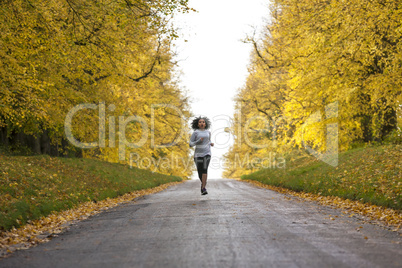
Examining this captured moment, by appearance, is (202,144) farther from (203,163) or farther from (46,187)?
(46,187)

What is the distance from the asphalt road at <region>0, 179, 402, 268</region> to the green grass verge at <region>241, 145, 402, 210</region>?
3.27 metres

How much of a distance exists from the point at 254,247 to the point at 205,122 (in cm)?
809

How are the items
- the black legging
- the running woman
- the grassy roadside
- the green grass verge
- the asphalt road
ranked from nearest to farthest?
1. the asphalt road
2. the grassy roadside
3. the green grass verge
4. the running woman
5. the black legging

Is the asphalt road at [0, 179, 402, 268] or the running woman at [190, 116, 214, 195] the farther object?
the running woman at [190, 116, 214, 195]

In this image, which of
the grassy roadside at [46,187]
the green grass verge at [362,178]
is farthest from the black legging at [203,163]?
the green grass verge at [362,178]

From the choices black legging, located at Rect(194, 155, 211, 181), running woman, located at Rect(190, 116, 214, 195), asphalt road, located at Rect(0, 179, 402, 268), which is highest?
running woman, located at Rect(190, 116, 214, 195)

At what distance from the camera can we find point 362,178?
1376cm

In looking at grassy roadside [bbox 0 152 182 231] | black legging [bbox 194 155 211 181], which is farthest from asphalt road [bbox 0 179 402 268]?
black legging [bbox 194 155 211 181]

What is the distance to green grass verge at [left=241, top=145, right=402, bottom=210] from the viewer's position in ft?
36.4

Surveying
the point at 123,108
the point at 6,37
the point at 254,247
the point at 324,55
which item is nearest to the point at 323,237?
the point at 254,247

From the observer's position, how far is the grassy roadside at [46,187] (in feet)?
30.2

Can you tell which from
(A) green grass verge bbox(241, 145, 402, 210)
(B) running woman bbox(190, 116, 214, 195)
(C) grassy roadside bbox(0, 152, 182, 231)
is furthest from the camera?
(B) running woman bbox(190, 116, 214, 195)

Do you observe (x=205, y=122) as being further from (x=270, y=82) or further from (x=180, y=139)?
(x=180, y=139)

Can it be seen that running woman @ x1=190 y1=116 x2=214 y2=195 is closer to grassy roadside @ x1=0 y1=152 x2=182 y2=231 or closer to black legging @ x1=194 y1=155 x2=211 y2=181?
black legging @ x1=194 y1=155 x2=211 y2=181
